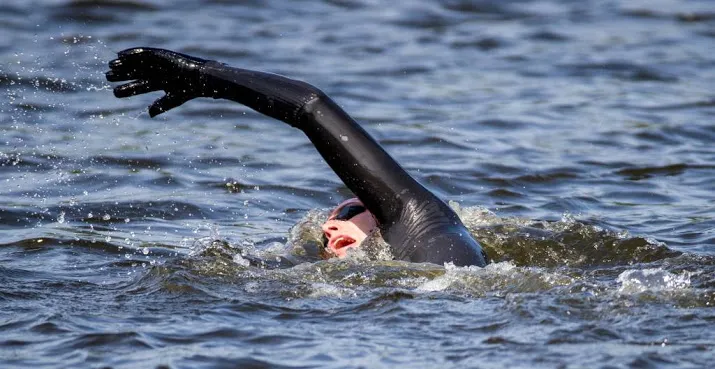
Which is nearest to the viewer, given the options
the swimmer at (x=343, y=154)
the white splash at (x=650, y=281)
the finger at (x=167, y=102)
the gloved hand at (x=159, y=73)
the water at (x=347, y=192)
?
the water at (x=347, y=192)

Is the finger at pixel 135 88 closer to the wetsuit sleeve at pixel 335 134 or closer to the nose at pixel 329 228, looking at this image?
the wetsuit sleeve at pixel 335 134

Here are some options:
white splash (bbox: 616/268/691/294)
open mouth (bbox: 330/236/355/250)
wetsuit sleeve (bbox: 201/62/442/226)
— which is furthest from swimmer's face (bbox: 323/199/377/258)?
white splash (bbox: 616/268/691/294)

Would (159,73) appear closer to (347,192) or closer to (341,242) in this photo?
(341,242)

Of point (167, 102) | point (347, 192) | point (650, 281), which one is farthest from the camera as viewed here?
point (347, 192)

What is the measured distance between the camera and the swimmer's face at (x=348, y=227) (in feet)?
20.4

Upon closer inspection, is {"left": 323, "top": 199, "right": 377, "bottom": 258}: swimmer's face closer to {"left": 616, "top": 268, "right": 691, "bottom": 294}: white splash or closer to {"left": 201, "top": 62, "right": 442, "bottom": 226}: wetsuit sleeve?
{"left": 201, "top": 62, "right": 442, "bottom": 226}: wetsuit sleeve

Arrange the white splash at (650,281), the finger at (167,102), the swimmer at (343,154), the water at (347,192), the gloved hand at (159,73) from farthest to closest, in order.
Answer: the finger at (167,102), the gloved hand at (159,73), the swimmer at (343,154), the white splash at (650,281), the water at (347,192)

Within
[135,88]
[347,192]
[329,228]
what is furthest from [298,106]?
[347,192]

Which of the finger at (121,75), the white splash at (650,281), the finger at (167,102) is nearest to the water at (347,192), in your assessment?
A: the white splash at (650,281)

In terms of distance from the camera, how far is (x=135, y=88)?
627cm

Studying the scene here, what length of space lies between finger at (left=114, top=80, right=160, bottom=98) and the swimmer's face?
1.12m

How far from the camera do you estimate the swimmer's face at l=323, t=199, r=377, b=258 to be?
6215 mm

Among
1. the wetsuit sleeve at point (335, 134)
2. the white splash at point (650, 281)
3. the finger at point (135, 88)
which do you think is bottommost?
the white splash at point (650, 281)

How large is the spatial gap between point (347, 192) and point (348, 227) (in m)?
2.60
